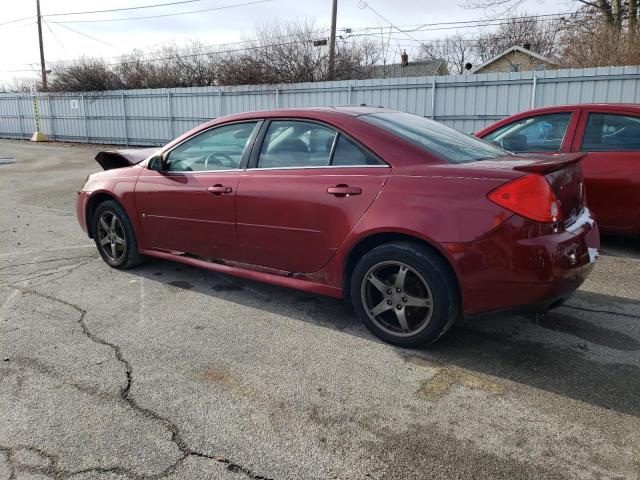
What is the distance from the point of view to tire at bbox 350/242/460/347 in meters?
3.19

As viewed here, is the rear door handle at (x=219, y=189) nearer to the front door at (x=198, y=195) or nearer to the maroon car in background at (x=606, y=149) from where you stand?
the front door at (x=198, y=195)

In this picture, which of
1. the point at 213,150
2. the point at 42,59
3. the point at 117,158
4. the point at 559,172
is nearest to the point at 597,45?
the point at 117,158

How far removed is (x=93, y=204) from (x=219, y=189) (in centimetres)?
190

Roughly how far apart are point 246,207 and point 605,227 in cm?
384

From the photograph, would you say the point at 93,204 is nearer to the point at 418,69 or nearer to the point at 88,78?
the point at 88,78

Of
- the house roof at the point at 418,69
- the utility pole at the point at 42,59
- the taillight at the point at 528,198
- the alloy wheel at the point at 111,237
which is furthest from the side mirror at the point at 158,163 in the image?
the house roof at the point at 418,69

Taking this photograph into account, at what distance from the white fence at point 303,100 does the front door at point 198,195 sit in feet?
35.3

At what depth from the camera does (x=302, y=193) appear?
370cm

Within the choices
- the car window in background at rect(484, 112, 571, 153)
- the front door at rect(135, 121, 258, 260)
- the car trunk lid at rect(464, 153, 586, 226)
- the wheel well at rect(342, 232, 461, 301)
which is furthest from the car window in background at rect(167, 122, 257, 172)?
the car window in background at rect(484, 112, 571, 153)

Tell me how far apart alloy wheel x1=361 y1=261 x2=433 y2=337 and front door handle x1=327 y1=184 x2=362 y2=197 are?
49 cm

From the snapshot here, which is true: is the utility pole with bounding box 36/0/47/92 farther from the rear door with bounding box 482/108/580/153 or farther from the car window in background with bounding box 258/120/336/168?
the car window in background with bounding box 258/120/336/168

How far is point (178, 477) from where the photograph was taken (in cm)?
227

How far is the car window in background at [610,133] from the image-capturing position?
17.8 ft

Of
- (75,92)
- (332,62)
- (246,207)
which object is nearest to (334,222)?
(246,207)
